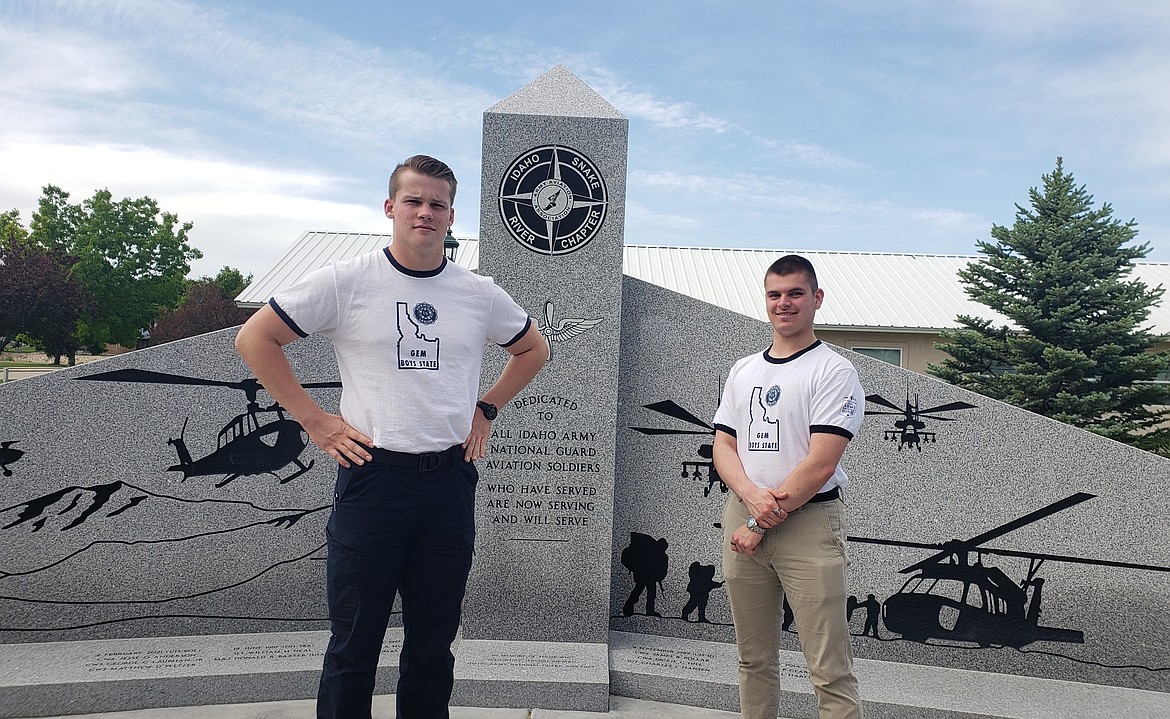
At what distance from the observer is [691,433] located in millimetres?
4402

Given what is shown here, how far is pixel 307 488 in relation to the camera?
4.32m

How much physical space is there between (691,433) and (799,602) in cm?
179

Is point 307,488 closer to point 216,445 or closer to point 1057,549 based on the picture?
point 216,445

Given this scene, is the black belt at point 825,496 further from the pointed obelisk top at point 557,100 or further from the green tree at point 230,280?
the green tree at point 230,280

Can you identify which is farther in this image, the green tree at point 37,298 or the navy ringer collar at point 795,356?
the green tree at point 37,298

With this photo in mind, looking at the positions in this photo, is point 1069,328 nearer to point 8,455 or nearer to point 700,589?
point 700,589

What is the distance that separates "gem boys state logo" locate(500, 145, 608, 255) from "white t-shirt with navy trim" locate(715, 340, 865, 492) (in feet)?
5.17

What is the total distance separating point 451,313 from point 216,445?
2.45 m

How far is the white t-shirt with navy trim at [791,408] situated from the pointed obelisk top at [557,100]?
1.92 meters

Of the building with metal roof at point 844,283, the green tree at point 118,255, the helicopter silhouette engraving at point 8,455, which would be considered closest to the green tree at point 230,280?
the green tree at point 118,255

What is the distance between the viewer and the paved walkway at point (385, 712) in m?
3.47

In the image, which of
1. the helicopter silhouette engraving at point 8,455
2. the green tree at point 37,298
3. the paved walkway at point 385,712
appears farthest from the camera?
the green tree at point 37,298

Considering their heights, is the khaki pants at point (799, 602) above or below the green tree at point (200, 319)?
below

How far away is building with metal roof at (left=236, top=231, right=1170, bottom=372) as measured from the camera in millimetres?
17781
